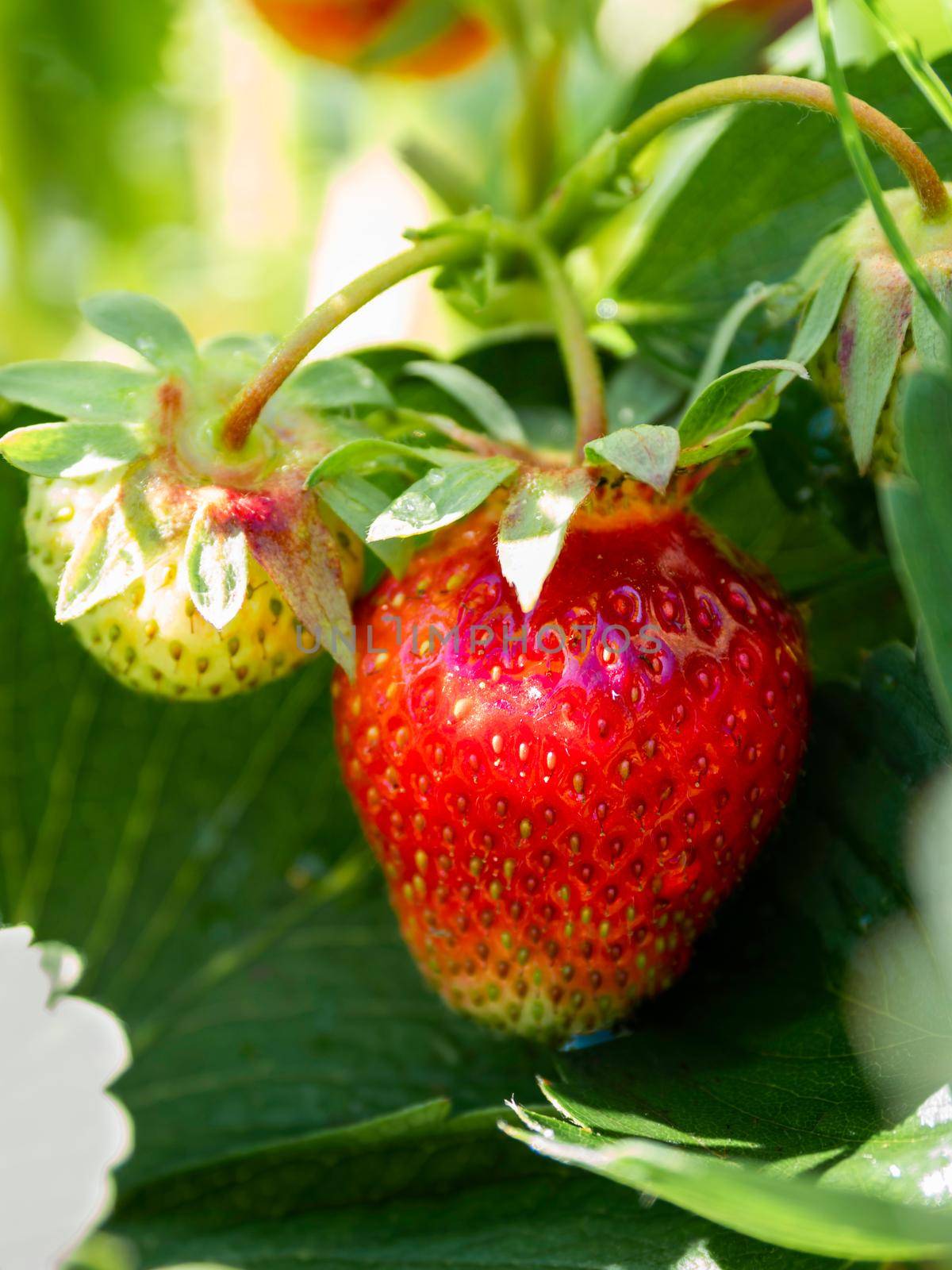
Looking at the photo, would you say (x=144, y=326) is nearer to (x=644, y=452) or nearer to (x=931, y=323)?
(x=644, y=452)

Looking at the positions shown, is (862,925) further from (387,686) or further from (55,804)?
(55,804)

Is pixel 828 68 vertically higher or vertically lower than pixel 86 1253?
higher

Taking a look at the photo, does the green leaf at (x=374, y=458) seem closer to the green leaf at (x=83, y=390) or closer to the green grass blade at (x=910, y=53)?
the green leaf at (x=83, y=390)

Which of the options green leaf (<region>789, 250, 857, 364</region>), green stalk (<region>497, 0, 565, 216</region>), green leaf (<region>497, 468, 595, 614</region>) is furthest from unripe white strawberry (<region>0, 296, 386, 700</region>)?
green stalk (<region>497, 0, 565, 216</region>)

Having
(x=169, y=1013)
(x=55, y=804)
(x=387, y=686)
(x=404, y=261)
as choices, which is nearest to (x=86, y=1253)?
Answer: (x=169, y=1013)

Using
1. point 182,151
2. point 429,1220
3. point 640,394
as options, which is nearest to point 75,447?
point 640,394

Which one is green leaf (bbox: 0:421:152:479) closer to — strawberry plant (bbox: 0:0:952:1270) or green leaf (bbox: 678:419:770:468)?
strawberry plant (bbox: 0:0:952:1270)
